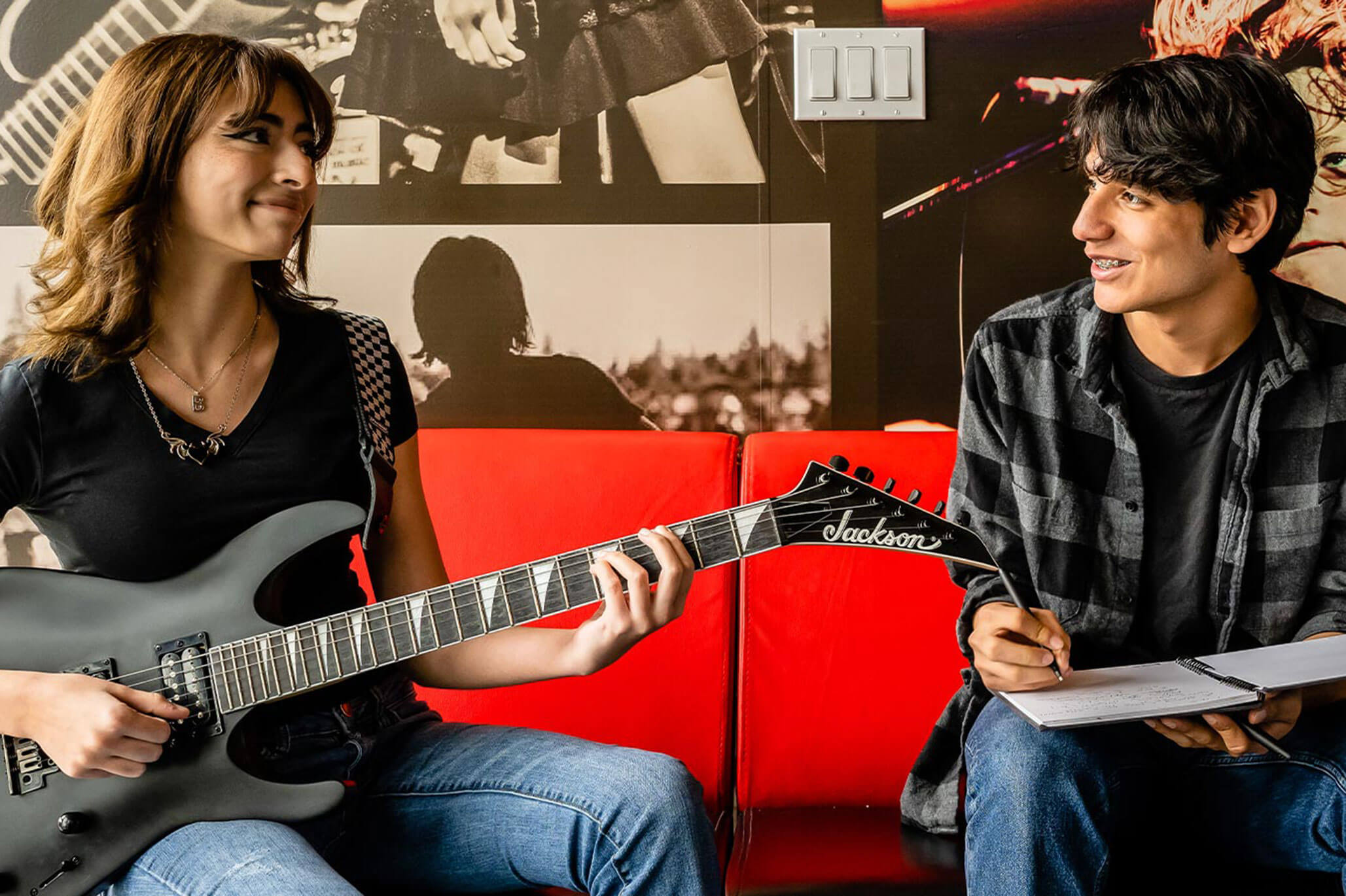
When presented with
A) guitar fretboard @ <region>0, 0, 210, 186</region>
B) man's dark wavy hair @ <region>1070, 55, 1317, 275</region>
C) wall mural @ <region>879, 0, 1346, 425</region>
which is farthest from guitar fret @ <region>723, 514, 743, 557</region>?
guitar fretboard @ <region>0, 0, 210, 186</region>

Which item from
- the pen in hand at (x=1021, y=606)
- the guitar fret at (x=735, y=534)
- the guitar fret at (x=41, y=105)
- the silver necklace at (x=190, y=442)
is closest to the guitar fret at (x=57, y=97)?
the guitar fret at (x=41, y=105)

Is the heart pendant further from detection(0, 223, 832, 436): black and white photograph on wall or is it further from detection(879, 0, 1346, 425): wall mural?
detection(879, 0, 1346, 425): wall mural

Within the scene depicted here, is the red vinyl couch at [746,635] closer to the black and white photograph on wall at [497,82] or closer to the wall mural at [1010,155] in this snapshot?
the wall mural at [1010,155]

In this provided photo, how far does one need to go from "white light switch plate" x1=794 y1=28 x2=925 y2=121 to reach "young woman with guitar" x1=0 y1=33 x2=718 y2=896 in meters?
0.78

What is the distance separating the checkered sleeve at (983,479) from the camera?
1.32 metres

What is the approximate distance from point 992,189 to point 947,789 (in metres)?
0.90

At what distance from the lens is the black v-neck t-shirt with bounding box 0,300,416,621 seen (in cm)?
112

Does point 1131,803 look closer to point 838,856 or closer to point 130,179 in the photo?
point 838,856

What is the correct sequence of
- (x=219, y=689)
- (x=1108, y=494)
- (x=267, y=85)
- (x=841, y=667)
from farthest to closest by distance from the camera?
1. (x=841, y=667)
2. (x=1108, y=494)
3. (x=267, y=85)
4. (x=219, y=689)

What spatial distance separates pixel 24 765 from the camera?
104 cm

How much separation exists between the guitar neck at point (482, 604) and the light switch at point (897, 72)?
35.0 inches

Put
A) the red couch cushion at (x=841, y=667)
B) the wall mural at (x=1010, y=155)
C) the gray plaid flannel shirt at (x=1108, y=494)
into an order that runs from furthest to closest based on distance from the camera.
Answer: the wall mural at (x=1010, y=155) < the red couch cushion at (x=841, y=667) < the gray plaid flannel shirt at (x=1108, y=494)

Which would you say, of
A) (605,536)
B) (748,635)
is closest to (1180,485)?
(748,635)

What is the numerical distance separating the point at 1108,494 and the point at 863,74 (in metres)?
0.76
